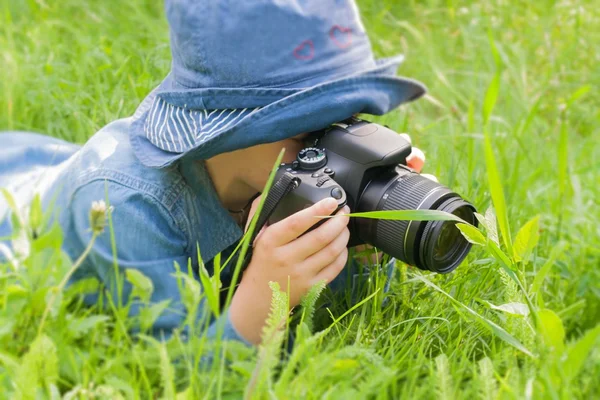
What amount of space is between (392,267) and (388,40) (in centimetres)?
140

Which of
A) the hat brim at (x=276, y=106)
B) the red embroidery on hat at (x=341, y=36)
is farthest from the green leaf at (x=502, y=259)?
the red embroidery on hat at (x=341, y=36)

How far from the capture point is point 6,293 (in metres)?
0.94

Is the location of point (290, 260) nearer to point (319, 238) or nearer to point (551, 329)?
point (319, 238)

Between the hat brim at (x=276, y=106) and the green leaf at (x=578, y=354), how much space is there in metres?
0.53

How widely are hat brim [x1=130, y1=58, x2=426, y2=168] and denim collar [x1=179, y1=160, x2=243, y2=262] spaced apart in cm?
11

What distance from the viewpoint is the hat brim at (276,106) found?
1.15m

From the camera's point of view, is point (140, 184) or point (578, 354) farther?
point (140, 184)

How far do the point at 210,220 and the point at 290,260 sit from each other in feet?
Result: 0.97

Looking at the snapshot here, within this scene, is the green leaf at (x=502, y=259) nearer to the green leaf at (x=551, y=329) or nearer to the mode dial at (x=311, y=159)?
the green leaf at (x=551, y=329)

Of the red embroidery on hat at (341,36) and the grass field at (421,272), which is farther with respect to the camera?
the red embroidery on hat at (341,36)

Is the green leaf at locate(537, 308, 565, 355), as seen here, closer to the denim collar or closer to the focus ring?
the focus ring

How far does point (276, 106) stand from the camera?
1153 mm

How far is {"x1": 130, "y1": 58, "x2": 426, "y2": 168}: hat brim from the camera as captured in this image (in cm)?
115

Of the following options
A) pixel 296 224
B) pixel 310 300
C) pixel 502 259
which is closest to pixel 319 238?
pixel 296 224
